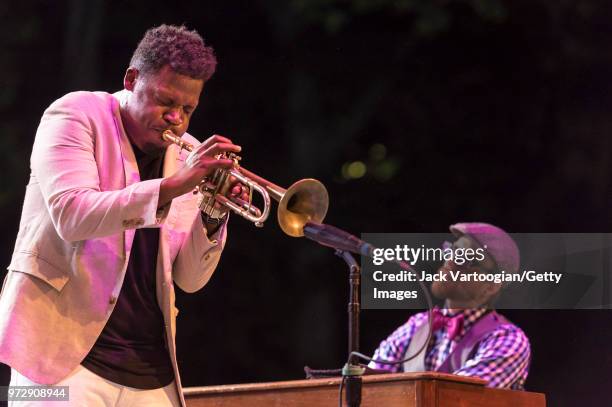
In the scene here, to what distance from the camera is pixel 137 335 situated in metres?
2.68

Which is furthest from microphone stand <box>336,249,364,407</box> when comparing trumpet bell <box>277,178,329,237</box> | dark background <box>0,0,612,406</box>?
dark background <box>0,0,612,406</box>

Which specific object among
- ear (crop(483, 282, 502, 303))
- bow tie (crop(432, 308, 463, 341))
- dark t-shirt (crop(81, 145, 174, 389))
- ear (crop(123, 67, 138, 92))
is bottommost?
dark t-shirt (crop(81, 145, 174, 389))

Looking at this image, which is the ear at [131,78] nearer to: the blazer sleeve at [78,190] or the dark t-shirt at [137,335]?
the blazer sleeve at [78,190]

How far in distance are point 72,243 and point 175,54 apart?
2.20ft

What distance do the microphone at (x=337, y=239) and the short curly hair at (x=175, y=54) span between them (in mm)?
597

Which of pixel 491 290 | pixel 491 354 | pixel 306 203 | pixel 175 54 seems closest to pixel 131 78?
pixel 175 54

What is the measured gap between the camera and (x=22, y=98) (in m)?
5.91

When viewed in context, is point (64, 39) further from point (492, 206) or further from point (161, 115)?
point (161, 115)

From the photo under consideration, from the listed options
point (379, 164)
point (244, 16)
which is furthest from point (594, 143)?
point (244, 16)

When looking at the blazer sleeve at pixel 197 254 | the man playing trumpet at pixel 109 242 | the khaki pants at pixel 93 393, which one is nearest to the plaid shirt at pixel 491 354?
the blazer sleeve at pixel 197 254

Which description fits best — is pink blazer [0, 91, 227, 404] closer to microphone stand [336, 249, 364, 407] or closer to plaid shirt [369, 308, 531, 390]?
microphone stand [336, 249, 364, 407]

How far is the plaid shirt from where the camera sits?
4492 millimetres

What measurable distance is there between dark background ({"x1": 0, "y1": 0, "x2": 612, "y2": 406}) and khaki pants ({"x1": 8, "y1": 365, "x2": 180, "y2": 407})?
3315 mm

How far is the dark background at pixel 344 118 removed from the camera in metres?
5.85
